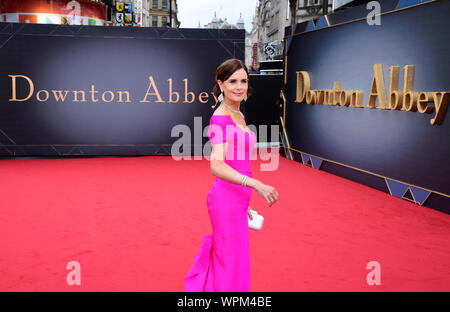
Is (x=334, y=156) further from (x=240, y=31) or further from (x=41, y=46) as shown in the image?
(x=41, y=46)

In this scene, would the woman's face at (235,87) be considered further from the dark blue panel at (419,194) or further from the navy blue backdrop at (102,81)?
the navy blue backdrop at (102,81)

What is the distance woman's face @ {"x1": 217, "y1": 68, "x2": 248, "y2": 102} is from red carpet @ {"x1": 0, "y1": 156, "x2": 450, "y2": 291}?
60.1 inches

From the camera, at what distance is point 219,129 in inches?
88.0

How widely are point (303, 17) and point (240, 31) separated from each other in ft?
111


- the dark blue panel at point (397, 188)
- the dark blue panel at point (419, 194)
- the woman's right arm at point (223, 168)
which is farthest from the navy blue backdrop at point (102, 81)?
the woman's right arm at point (223, 168)

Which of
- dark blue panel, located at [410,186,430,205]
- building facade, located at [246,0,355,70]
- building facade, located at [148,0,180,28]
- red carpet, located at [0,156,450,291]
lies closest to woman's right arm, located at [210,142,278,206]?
red carpet, located at [0,156,450,291]

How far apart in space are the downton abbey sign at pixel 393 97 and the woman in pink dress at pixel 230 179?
378cm

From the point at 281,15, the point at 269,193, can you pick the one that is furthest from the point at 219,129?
the point at 281,15

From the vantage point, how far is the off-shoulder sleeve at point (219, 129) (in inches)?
87.6

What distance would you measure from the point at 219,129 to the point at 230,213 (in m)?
0.45

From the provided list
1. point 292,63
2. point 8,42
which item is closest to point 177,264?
point 292,63

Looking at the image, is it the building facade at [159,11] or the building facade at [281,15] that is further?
the building facade at [159,11]

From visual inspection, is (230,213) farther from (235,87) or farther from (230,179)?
(235,87)

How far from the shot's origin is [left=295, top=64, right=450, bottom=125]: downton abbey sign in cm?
533
